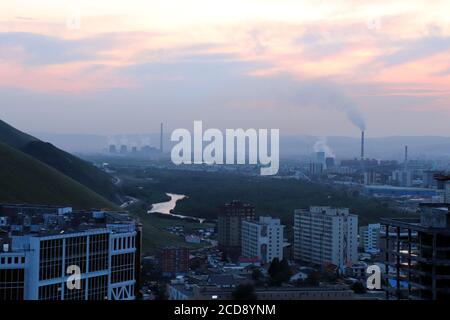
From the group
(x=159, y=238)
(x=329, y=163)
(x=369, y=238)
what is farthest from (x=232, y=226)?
(x=329, y=163)

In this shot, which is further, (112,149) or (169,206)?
(112,149)

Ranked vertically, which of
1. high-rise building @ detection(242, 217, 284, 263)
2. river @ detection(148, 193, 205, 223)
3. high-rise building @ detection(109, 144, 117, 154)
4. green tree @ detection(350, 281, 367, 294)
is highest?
high-rise building @ detection(109, 144, 117, 154)

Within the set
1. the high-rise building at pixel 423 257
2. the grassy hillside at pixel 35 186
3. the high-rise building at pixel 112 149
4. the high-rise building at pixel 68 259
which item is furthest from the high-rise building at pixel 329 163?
the high-rise building at pixel 423 257

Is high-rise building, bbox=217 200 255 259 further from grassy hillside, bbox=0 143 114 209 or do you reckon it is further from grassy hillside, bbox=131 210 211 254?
grassy hillside, bbox=0 143 114 209

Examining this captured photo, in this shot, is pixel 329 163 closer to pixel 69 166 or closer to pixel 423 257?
pixel 69 166

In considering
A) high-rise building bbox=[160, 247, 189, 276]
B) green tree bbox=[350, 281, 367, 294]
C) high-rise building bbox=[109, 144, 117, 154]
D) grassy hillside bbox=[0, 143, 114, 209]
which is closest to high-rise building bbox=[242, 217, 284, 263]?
high-rise building bbox=[160, 247, 189, 276]
